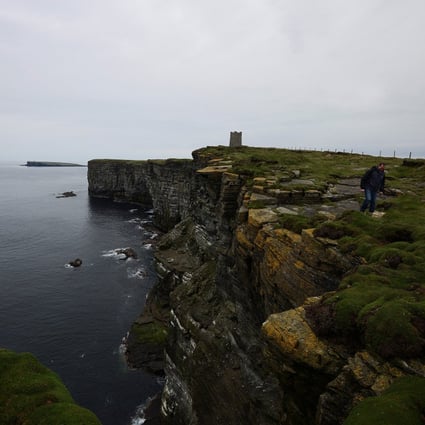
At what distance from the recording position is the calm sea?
3684 cm

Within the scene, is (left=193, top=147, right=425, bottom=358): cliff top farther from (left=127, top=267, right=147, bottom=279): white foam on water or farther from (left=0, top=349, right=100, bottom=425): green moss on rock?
(left=127, top=267, right=147, bottom=279): white foam on water

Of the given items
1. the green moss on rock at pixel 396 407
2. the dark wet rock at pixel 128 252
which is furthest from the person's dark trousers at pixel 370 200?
the dark wet rock at pixel 128 252

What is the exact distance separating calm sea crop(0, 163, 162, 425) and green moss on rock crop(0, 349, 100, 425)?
25735mm

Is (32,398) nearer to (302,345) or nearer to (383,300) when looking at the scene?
(302,345)

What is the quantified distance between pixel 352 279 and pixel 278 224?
24.4ft

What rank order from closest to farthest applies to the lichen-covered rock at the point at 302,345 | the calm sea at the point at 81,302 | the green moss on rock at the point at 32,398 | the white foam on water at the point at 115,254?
the lichen-covered rock at the point at 302,345
the green moss on rock at the point at 32,398
the calm sea at the point at 81,302
the white foam on water at the point at 115,254

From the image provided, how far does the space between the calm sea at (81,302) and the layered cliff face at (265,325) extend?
474cm

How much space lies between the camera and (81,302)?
53.5 metres

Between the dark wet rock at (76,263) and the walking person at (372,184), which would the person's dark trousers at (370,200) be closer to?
the walking person at (372,184)

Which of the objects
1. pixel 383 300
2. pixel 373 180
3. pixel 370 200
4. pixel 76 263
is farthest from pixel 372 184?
pixel 76 263

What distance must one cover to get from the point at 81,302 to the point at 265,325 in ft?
167

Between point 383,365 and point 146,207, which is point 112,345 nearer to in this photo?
point 383,365

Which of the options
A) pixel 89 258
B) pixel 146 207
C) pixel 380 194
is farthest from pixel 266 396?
pixel 146 207

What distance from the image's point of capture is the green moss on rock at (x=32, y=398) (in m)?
10.1
